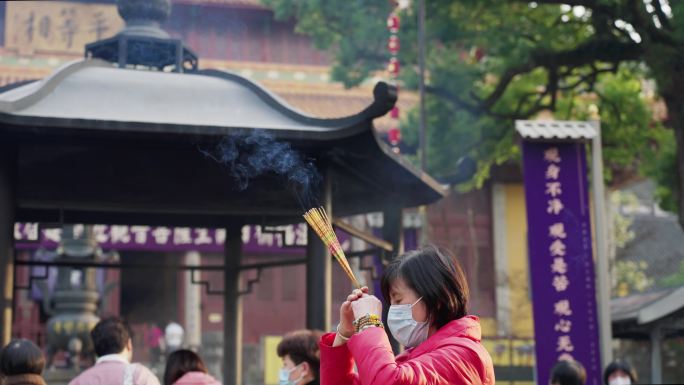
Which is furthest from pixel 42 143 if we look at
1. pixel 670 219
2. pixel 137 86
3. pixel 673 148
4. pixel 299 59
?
pixel 670 219

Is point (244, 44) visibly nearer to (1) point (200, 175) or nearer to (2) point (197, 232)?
(2) point (197, 232)

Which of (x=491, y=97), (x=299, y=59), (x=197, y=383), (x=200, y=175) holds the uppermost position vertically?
(x=299, y=59)

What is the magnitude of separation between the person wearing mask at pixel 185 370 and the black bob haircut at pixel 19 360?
2.21ft

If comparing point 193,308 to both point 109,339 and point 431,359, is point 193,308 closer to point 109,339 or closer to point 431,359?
point 109,339

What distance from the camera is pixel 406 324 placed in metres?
2.92

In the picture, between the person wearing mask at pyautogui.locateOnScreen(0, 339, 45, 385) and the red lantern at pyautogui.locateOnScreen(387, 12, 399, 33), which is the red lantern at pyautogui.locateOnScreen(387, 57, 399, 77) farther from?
the person wearing mask at pyautogui.locateOnScreen(0, 339, 45, 385)

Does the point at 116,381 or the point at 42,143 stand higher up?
the point at 42,143

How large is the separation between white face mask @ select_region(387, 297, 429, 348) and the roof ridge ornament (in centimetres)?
503

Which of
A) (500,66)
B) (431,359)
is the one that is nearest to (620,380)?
(431,359)

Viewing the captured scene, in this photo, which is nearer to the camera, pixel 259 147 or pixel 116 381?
pixel 116 381

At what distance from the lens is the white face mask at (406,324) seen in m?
2.91

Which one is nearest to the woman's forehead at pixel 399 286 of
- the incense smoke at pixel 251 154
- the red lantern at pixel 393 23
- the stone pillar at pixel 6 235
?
the incense smoke at pixel 251 154

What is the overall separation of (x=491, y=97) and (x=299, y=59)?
413 inches

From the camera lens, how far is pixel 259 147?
635cm
